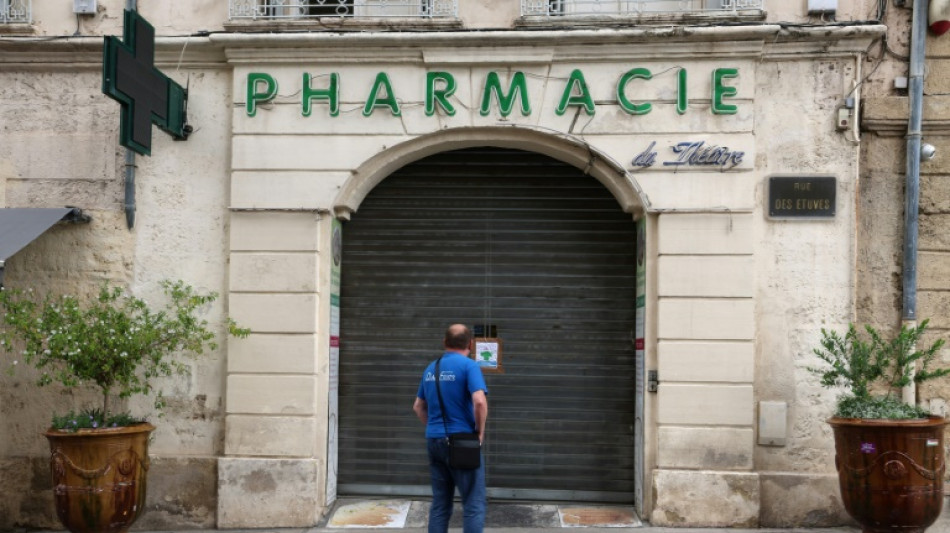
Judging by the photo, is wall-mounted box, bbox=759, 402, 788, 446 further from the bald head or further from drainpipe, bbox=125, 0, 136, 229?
drainpipe, bbox=125, 0, 136, 229

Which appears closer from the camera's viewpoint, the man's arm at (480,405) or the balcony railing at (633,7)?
the man's arm at (480,405)

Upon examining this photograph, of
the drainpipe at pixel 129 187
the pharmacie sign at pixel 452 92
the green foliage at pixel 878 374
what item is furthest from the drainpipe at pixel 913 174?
the drainpipe at pixel 129 187

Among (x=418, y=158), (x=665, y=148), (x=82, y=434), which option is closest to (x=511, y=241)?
(x=418, y=158)

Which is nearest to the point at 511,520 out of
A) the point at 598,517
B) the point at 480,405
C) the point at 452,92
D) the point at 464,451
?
the point at 598,517

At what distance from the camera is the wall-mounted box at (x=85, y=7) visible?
780 cm

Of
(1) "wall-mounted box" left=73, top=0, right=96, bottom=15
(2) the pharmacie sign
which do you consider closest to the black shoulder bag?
(2) the pharmacie sign

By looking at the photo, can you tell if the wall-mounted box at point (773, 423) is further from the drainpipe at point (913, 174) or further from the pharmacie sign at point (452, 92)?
the pharmacie sign at point (452, 92)

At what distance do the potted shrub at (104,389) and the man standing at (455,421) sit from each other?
2.29m

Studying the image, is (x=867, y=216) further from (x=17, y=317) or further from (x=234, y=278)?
(x=17, y=317)

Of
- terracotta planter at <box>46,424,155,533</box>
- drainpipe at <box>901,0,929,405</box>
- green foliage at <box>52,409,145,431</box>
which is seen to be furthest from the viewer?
drainpipe at <box>901,0,929,405</box>

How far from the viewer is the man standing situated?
230 inches

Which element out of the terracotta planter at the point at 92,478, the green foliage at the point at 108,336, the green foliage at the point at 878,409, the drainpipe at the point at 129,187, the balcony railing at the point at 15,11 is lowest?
the terracotta planter at the point at 92,478

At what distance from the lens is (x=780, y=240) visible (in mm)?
7371

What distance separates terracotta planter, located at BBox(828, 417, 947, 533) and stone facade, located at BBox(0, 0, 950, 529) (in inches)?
45.8
